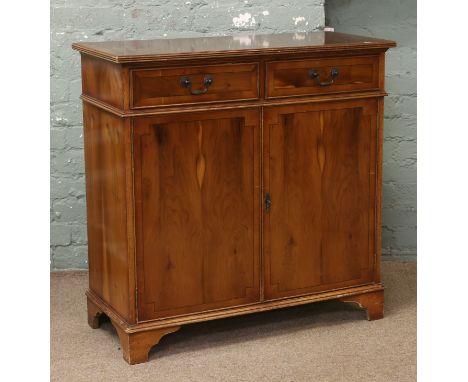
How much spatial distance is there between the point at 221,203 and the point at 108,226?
0.43m

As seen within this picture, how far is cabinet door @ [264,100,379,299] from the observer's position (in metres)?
3.72

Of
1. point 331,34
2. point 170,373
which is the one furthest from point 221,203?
point 331,34

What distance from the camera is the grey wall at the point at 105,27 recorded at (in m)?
4.32

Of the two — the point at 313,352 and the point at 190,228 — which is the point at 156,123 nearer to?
the point at 190,228

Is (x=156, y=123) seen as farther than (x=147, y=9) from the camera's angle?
No

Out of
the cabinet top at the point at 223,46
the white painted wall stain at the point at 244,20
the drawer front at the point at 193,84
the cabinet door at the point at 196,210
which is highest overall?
the white painted wall stain at the point at 244,20

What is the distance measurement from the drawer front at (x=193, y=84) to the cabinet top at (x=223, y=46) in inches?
2.1

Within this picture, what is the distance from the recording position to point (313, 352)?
3.66 meters

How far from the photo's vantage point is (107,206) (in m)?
3.67

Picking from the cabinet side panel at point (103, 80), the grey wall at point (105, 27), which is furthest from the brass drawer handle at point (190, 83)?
the grey wall at point (105, 27)

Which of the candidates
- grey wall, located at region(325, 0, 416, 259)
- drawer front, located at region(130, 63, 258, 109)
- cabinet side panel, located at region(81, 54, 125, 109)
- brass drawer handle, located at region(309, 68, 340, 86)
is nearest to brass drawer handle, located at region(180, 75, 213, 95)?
drawer front, located at region(130, 63, 258, 109)

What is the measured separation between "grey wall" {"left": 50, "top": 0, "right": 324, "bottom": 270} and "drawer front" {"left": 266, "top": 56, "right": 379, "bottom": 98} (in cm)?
68

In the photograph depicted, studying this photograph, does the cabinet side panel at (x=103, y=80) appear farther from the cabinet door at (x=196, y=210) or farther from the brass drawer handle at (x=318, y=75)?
the brass drawer handle at (x=318, y=75)

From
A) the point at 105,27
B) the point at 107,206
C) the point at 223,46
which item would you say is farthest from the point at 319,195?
the point at 105,27
